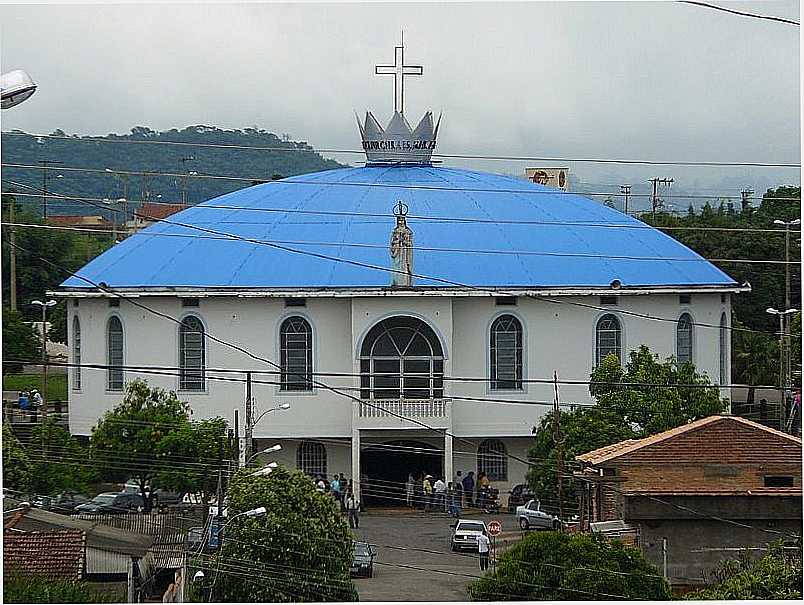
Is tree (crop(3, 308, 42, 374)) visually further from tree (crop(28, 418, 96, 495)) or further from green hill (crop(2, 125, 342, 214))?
green hill (crop(2, 125, 342, 214))

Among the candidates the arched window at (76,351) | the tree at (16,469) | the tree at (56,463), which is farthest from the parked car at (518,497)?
the arched window at (76,351)

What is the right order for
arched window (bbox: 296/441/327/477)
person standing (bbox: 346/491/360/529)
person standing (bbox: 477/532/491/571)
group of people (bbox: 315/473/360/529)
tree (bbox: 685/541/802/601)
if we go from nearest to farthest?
tree (bbox: 685/541/802/601)
person standing (bbox: 477/532/491/571)
person standing (bbox: 346/491/360/529)
group of people (bbox: 315/473/360/529)
arched window (bbox: 296/441/327/477)

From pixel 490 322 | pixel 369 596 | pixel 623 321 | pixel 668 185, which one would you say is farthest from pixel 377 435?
pixel 668 185

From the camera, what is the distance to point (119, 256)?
2967 centimetres

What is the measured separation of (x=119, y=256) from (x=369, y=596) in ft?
49.5

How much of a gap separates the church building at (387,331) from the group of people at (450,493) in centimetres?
38

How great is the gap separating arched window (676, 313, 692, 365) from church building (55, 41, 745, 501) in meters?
0.04

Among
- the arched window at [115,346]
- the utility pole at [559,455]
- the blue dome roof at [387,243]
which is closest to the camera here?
the utility pole at [559,455]

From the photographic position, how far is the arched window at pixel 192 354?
27.5 metres

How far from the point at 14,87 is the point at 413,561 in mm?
15416

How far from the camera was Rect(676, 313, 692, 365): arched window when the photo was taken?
28.6 metres

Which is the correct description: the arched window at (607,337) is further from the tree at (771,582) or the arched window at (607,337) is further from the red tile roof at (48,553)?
the tree at (771,582)

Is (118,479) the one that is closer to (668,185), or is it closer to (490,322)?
(490,322)

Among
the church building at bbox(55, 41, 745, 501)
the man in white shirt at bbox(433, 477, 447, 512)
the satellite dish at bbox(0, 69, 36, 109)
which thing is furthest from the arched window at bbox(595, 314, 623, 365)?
the satellite dish at bbox(0, 69, 36, 109)
